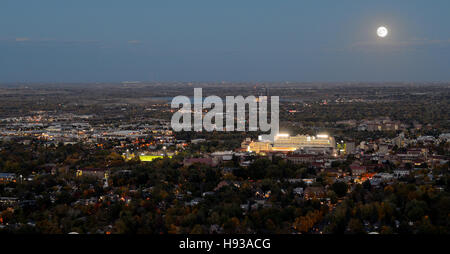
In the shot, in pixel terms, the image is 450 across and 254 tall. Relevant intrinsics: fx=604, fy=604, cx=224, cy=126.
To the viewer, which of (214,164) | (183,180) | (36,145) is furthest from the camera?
(36,145)

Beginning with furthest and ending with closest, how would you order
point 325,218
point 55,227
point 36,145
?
point 36,145, point 325,218, point 55,227

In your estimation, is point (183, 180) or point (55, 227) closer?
point (55, 227)

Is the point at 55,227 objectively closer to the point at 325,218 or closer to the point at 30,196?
the point at 30,196

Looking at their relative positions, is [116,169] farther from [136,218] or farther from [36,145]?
[36,145]

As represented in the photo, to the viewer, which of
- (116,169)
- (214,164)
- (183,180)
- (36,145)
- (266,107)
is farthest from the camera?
(266,107)
